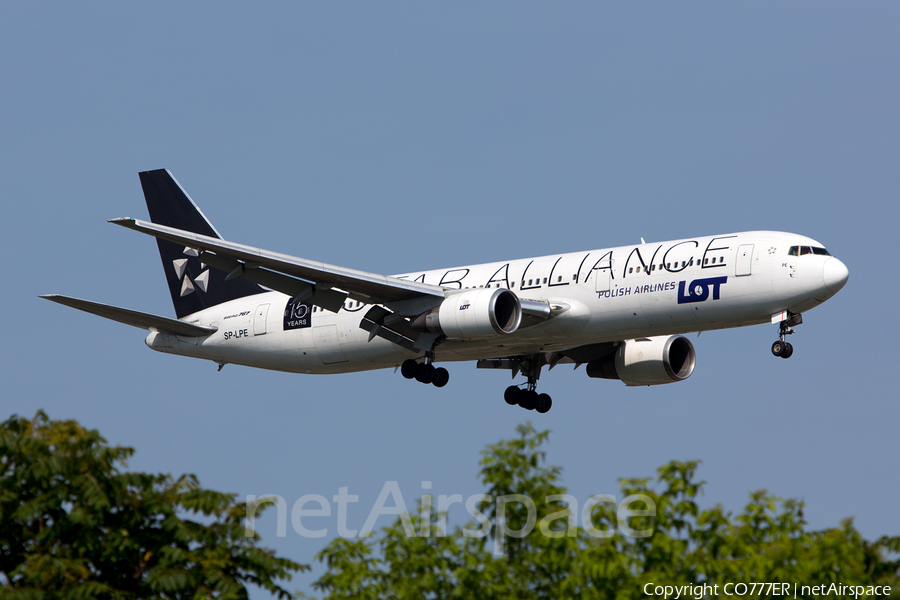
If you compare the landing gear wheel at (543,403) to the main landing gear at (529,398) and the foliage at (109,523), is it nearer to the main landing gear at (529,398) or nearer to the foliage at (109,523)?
the main landing gear at (529,398)

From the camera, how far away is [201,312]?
4650 centimetres

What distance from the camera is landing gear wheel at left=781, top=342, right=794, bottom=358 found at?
35.5 meters

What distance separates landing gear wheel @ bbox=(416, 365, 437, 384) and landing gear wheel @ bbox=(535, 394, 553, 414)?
608cm

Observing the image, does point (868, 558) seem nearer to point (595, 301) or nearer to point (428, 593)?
point (428, 593)

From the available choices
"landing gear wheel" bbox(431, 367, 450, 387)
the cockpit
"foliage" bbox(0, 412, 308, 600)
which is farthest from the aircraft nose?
"foliage" bbox(0, 412, 308, 600)

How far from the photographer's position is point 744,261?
35.3m

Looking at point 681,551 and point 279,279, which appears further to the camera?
point 279,279

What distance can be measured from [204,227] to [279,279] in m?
11.2

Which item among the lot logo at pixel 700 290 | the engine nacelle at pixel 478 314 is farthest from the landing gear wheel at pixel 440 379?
the lot logo at pixel 700 290

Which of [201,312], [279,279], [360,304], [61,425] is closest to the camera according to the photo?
[61,425]

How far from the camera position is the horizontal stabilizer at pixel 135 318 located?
38281 mm

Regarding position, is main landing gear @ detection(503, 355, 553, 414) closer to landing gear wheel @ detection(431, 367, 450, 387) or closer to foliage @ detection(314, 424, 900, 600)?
landing gear wheel @ detection(431, 367, 450, 387)

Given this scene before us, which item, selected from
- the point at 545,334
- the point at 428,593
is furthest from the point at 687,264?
the point at 428,593

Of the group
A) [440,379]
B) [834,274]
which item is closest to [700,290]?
[834,274]
